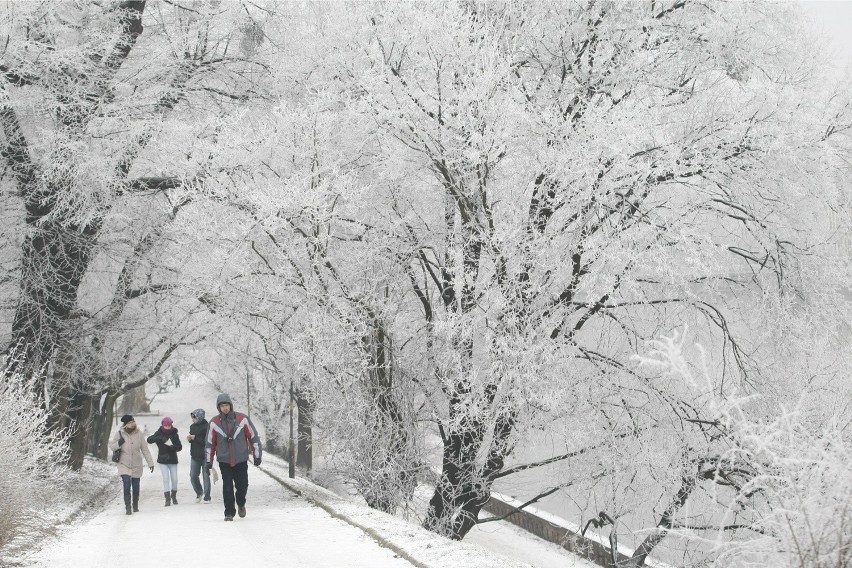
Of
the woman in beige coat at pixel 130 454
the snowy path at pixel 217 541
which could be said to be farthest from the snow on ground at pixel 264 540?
the woman in beige coat at pixel 130 454

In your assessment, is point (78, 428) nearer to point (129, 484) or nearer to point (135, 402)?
point (129, 484)

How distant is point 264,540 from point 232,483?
2328mm

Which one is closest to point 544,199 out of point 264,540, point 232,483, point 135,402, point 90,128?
point 232,483

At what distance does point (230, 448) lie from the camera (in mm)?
11727

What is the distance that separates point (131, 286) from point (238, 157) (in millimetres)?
6932

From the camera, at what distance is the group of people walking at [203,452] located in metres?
11.8

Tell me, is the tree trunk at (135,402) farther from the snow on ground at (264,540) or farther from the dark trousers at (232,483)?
the dark trousers at (232,483)

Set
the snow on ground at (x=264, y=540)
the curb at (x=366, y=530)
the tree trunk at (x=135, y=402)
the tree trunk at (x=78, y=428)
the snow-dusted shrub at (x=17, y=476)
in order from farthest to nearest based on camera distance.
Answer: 1. the tree trunk at (x=135, y=402)
2. the tree trunk at (x=78, y=428)
3. the snow-dusted shrub at (x=17, y=476)
4. the snow on ground at (x=264, y=540)
5. the curb at (x=366, y=530)

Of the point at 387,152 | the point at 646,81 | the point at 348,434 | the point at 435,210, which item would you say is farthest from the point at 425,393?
the point at 646,81

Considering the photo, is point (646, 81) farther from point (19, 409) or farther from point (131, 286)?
point (131, 286)

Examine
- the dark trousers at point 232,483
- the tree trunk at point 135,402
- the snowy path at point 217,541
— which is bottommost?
the snowy path at point 217,541

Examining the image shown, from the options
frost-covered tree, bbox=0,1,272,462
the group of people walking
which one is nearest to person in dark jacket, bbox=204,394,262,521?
the group of people walking

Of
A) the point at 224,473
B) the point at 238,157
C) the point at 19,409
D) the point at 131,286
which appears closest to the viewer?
the point at 19,409

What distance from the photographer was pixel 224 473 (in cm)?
1177
